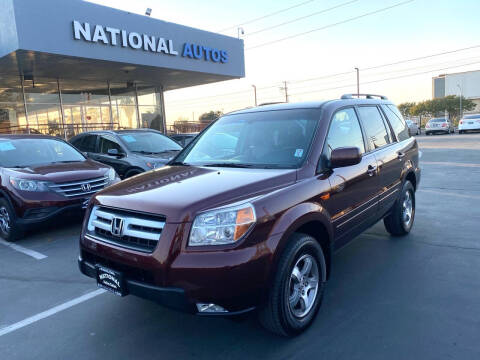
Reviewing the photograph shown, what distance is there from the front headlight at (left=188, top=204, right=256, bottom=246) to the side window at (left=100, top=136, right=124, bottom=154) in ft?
21.6

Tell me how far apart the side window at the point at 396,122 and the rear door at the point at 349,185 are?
3.89ft

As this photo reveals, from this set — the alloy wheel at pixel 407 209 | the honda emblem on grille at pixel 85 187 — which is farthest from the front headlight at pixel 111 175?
the alloy wheel at pixel 407 209

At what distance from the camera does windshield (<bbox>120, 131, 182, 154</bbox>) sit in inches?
339

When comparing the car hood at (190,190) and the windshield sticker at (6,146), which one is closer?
the car hood at (190,190)

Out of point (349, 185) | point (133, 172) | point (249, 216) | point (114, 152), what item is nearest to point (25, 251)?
point (114, 152)

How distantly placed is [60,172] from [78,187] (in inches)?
16.2

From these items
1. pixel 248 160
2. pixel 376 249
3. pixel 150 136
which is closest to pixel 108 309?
pixel 248 160

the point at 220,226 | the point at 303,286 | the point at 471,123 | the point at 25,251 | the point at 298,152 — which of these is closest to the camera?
the point at 220,226

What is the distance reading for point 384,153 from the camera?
4.48 meters

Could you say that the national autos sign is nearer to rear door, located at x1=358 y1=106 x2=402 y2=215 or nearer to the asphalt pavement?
the asphalt pavement

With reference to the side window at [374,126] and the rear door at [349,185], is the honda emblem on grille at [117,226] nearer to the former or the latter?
the rear door at [349,185]

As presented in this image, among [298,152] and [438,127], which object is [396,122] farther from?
[438,127]

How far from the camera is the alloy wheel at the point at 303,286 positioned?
115 inches

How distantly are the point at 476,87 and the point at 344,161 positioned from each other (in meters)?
97.3
